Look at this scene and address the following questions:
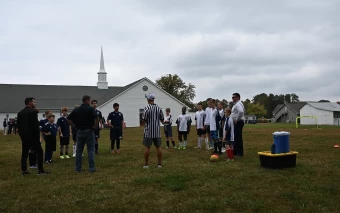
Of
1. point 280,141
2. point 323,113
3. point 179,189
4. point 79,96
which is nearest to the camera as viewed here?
point 179,189

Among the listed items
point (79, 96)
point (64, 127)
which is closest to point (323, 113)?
point (79, 96)

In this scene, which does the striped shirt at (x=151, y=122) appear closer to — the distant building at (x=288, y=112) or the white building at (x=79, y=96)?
the white building at (x=79, y=96)

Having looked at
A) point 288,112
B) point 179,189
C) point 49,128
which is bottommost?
point 179,189

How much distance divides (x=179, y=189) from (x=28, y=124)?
458 cm

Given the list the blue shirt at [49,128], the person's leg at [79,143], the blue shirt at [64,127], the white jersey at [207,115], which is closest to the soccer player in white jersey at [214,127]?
the white jersey at [207,115]

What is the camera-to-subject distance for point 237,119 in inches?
429

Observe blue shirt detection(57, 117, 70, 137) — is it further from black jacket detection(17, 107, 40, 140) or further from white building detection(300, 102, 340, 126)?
white building detection(300, 102, 340, 126)

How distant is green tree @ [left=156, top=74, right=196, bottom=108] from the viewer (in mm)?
80688

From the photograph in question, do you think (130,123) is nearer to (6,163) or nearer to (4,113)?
(4,113)

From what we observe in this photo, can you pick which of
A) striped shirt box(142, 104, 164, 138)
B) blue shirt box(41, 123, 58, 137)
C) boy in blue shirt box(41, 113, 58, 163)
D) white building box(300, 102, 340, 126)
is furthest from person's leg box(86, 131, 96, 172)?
white building box(300, 102, 340, 126)

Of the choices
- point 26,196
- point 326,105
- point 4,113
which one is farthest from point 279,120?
point 26,196

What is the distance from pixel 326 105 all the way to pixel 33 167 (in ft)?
218

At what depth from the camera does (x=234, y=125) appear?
1098 cm

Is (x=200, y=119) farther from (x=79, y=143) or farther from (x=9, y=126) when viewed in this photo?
(x=9, y=126)
